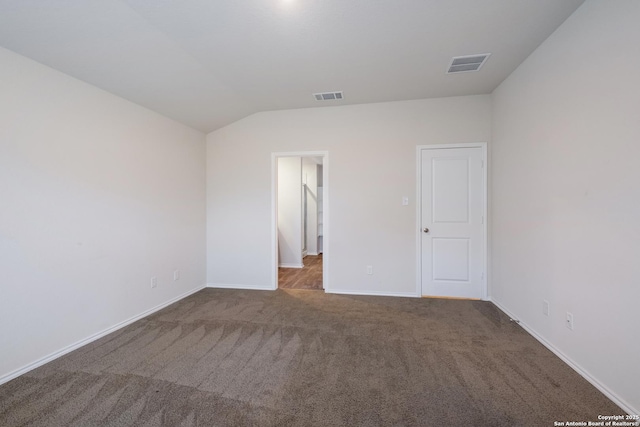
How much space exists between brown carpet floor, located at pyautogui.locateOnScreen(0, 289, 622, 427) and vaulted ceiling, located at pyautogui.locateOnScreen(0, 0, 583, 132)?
2.47 metres

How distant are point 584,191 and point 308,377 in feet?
7.88

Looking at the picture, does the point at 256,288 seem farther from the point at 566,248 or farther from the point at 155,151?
the point at 566,248

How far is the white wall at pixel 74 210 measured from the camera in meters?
1.93

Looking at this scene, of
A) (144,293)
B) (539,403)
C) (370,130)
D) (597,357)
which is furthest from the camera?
(370,130)

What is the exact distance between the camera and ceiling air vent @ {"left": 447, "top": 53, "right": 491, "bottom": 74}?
8.32 ft

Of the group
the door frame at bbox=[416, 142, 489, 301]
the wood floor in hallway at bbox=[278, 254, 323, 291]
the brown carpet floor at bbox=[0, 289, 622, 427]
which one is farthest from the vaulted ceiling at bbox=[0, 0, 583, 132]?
the wood floor in hallway at bbox=[278, 254, 323, 291]

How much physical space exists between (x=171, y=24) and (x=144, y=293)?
2.72 meters

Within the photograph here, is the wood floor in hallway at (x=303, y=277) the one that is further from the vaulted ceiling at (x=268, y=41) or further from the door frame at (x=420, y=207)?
the vaulted ceiling at (x=268, y=41)

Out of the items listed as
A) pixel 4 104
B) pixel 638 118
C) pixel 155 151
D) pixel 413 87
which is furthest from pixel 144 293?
pixel 638 118

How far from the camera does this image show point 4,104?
74.2 inches

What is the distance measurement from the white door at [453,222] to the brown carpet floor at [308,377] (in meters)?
0.69

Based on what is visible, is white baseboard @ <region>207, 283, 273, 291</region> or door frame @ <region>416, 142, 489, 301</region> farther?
white baseboard @ <region>207, 283, 273, 291</region>

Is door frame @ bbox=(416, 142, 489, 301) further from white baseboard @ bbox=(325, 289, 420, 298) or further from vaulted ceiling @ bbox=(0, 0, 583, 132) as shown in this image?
vaulted ceiling @ bbox=(0, 0, 583, 132)

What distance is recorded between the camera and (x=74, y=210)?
7.63 ft
